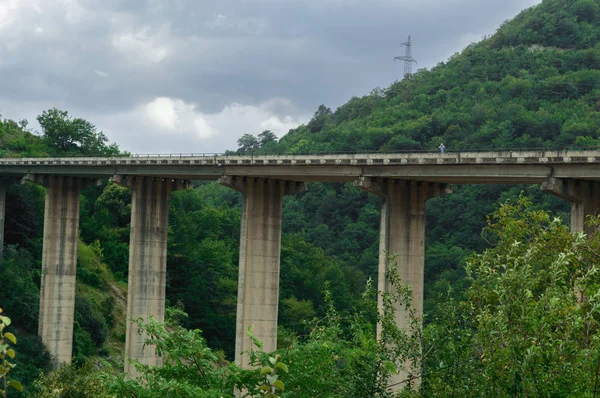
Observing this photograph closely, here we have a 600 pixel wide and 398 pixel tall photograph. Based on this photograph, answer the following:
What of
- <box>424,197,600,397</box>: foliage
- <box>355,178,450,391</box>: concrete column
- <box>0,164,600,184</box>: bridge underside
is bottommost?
<box>424,197,600,397</box>: foliage

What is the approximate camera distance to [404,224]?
203 feet

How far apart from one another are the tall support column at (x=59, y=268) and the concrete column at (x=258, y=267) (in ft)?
62.8

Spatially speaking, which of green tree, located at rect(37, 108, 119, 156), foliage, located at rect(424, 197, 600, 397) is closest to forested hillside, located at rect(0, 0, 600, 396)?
green tree, located at rect(37, 108, 119, 156)

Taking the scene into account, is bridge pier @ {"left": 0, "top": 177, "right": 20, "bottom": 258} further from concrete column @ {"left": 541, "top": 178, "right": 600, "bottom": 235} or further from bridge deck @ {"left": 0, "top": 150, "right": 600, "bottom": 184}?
concrete column @ {"left": 541, "top": 178, "right": 600, "bottom": 235}

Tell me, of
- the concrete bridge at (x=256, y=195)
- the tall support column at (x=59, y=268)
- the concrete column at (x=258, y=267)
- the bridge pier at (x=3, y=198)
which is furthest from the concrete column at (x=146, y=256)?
the bridge pier at (x=3, y=198)

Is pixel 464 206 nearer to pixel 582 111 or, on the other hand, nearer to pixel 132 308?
pixel 582 111

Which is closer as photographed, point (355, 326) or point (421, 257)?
point (355, 326)

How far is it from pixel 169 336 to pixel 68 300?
57.1 meters

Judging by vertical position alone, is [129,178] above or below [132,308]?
above

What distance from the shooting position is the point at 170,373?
2717 centimetres

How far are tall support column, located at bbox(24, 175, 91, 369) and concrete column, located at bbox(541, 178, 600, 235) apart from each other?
43.4 metres

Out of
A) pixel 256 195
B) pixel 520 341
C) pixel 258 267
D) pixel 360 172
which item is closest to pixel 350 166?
pixel 360 172

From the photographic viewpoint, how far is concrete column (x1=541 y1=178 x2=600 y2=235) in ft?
171

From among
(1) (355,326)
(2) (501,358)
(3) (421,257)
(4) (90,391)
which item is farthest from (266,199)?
(2) (501,358)
